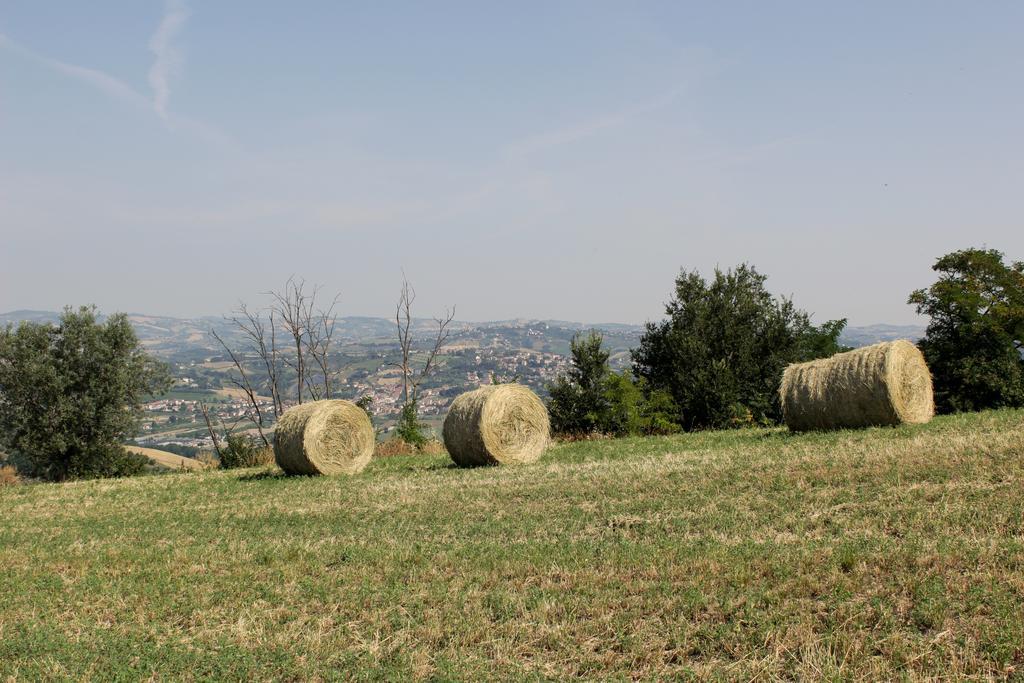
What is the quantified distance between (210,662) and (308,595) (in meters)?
1.92

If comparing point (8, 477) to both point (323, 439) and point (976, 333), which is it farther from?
point (976, 333)

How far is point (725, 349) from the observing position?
47.2 metres

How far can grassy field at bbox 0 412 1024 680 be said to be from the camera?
669cm

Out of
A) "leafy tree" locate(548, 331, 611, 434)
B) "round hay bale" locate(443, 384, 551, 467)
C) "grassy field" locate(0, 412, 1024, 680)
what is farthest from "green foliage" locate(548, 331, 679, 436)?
"grassy field" locate(0, 412, 1024, 680)

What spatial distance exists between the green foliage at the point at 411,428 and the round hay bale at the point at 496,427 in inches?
343

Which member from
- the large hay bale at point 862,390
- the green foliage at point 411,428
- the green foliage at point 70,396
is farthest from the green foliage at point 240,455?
the large hay bale at point 862,390

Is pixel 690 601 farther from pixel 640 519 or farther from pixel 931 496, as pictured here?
pixel 931 496

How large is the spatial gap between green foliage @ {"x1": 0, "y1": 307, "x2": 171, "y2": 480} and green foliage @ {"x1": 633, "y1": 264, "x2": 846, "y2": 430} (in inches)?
1056

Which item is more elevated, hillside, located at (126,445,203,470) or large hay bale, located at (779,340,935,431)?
large hay bale, located at (779,340,935,431)

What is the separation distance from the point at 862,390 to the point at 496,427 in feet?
31.0

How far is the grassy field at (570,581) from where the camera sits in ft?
21.9

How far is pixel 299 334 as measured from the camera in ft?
169

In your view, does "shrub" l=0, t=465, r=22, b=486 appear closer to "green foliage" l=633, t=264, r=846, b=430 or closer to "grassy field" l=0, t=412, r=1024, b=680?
"grassy field" l=0, t=412, r=1024, b=680

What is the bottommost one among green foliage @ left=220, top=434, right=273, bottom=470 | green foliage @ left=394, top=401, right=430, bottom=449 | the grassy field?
green foliage @ left=220, top=434, right=273, bottom=470
